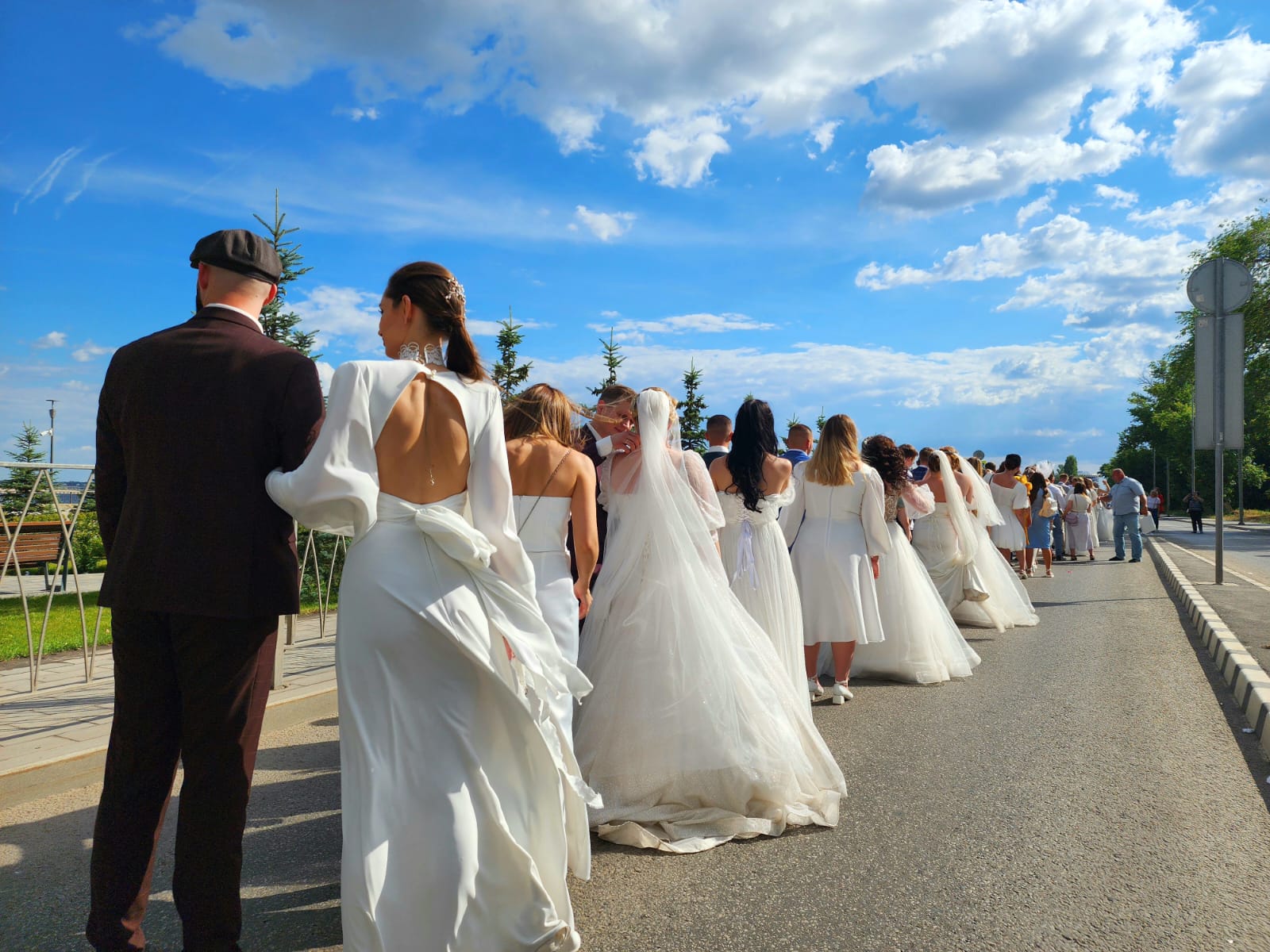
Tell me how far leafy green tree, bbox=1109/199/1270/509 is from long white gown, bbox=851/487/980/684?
9.28 metres

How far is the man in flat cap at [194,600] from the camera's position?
2.83 meters

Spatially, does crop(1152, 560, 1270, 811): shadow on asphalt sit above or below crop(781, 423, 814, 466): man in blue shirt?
below

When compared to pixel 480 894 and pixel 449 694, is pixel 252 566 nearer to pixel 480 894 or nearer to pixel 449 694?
pixel 449 694

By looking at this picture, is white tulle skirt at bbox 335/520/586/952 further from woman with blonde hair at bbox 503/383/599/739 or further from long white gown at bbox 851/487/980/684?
long white gown at bbox 851/487/980/684

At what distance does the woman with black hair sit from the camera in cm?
630

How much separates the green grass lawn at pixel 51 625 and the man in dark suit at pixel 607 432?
514 cm

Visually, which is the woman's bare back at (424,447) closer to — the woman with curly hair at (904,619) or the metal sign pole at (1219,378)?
the woman with curly hair at (904,619)

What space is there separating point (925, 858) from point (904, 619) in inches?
174

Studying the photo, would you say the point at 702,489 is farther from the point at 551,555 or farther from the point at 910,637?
the point at 910,637

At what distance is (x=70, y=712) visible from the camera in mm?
6000

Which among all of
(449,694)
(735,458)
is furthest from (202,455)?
(735,458)

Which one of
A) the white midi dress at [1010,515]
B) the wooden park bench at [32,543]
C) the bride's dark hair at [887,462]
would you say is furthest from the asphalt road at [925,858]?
the white midi dress at [1010,515]

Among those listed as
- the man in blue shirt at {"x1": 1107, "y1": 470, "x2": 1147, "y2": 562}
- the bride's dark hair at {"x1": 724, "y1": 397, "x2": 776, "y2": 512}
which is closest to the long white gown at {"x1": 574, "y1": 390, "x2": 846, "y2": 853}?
the bride's dark hair at {"x1": 724, "y1": 397, "x2": 776, "y2": 512}

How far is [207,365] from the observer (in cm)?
288
